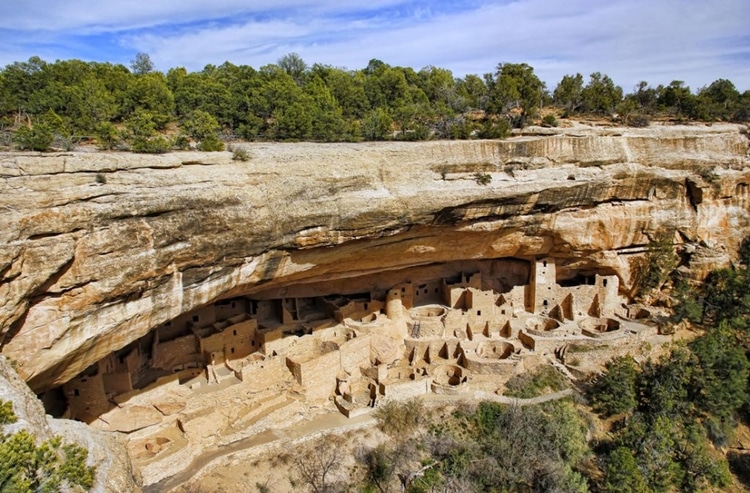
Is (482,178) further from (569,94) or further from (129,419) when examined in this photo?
(569,94)

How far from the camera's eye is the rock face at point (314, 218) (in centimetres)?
949

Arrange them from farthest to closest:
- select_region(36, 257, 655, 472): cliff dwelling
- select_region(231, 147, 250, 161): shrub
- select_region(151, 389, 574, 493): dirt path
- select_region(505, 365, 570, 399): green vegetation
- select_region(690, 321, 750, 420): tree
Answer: select_region(690, 321, 750, 420): tree < select_region(505, 365, 570, 399): green vegetation < select_region(36, 257, 655, 472): cliff dwelling < select_region(151, 389, 574, 493): dirt path < select_region(231, 147, 250, 161): shrub

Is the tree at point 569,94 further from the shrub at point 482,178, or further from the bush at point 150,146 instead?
the bush at point 150,146

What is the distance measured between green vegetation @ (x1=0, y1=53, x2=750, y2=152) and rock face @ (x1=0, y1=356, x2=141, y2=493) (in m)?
6.74

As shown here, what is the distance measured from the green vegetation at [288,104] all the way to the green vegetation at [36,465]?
26.1ft

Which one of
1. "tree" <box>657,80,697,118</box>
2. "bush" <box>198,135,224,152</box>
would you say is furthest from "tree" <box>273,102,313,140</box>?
"tree" <box>657,80,697,118</box>

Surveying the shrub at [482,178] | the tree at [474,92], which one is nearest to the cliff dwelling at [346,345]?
the shrub at [482,178]

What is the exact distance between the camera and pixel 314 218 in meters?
13.4

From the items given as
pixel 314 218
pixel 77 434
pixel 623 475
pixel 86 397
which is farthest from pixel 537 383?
pixel 77 434

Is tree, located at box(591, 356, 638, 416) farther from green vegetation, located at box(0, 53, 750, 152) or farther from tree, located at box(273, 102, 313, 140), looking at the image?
tree, located at box(273, 102, 313, 140)

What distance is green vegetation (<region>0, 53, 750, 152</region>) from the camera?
636 inches

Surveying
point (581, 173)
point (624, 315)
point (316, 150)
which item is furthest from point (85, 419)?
point (624, 315)

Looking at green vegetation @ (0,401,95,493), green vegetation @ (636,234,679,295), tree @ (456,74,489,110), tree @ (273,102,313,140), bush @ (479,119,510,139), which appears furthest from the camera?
tree @ (456,74,489,110)

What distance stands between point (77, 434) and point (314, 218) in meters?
7.64
